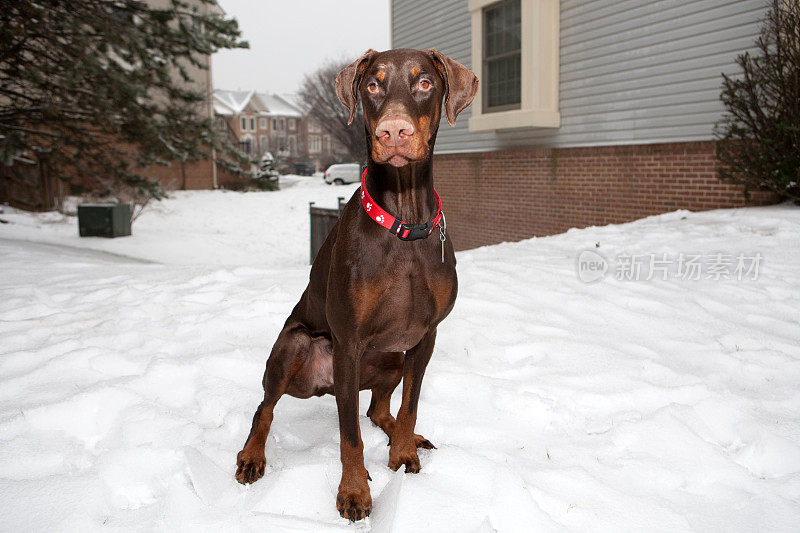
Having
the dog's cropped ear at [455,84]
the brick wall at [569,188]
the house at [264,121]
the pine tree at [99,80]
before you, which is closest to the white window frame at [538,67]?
the brick wall at [569,188]

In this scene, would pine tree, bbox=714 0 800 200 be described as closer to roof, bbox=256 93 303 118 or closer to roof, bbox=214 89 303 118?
roof, bbox=214 89 303 118

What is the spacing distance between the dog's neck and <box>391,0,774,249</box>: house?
6974mm

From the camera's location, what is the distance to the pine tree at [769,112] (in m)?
6.57

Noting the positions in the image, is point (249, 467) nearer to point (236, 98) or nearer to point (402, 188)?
point (402, 188)

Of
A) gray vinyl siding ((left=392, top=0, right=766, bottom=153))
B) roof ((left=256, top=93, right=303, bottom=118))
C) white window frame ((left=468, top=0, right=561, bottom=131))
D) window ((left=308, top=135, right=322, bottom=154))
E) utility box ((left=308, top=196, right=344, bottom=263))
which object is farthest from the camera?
window ((left=308, top=135, right=322, bottom=154))

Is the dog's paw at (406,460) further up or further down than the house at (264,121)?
further down

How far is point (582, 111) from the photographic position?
32.2ft

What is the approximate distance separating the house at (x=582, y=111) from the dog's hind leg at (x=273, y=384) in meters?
7.25

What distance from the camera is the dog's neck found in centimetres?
216

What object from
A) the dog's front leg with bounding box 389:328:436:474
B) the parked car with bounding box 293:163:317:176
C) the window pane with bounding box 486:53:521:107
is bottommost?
the dog's front leg with bounding box 389:328:436:474

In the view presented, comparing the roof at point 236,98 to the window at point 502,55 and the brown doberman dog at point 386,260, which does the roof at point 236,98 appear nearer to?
the window at point 502,55

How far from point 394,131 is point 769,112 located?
6919 millimetres

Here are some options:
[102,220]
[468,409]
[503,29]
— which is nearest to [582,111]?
[503,29]

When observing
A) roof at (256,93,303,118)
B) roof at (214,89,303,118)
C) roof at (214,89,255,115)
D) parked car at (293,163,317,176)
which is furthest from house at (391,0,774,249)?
roof at (256,93,303,118)
